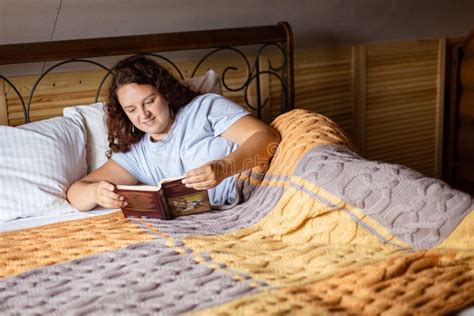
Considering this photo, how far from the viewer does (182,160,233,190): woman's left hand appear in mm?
1740

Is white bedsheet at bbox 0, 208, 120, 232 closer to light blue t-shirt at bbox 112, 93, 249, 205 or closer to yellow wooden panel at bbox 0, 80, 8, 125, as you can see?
light blue t-shirt at bbox 112, 93, 249, 205

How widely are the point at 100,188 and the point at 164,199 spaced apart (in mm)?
239

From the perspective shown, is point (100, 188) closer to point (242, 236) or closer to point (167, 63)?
point (242, 236)

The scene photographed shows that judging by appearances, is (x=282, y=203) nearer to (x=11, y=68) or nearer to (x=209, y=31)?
(x=209, y=31)

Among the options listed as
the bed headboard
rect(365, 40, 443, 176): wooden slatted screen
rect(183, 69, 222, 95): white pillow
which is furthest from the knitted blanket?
rect(365, 40, 443, 176): wooden slatted screen

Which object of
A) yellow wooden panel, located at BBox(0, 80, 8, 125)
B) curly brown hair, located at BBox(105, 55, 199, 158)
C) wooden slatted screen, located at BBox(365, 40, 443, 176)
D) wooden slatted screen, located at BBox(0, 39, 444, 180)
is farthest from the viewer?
wooden slatted screen, located at BBox(365, 40, 443, 176)

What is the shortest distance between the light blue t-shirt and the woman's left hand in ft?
0.59

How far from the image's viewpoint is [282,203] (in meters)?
1.77

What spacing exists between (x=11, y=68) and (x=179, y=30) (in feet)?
2.32

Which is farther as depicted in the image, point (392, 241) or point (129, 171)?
point (129, 171)

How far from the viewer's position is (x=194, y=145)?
2.01 metres

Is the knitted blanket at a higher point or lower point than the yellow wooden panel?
lower

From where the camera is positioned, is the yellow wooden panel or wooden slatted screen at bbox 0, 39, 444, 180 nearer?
the yellow wooden panel

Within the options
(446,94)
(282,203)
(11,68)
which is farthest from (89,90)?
(446,94)
